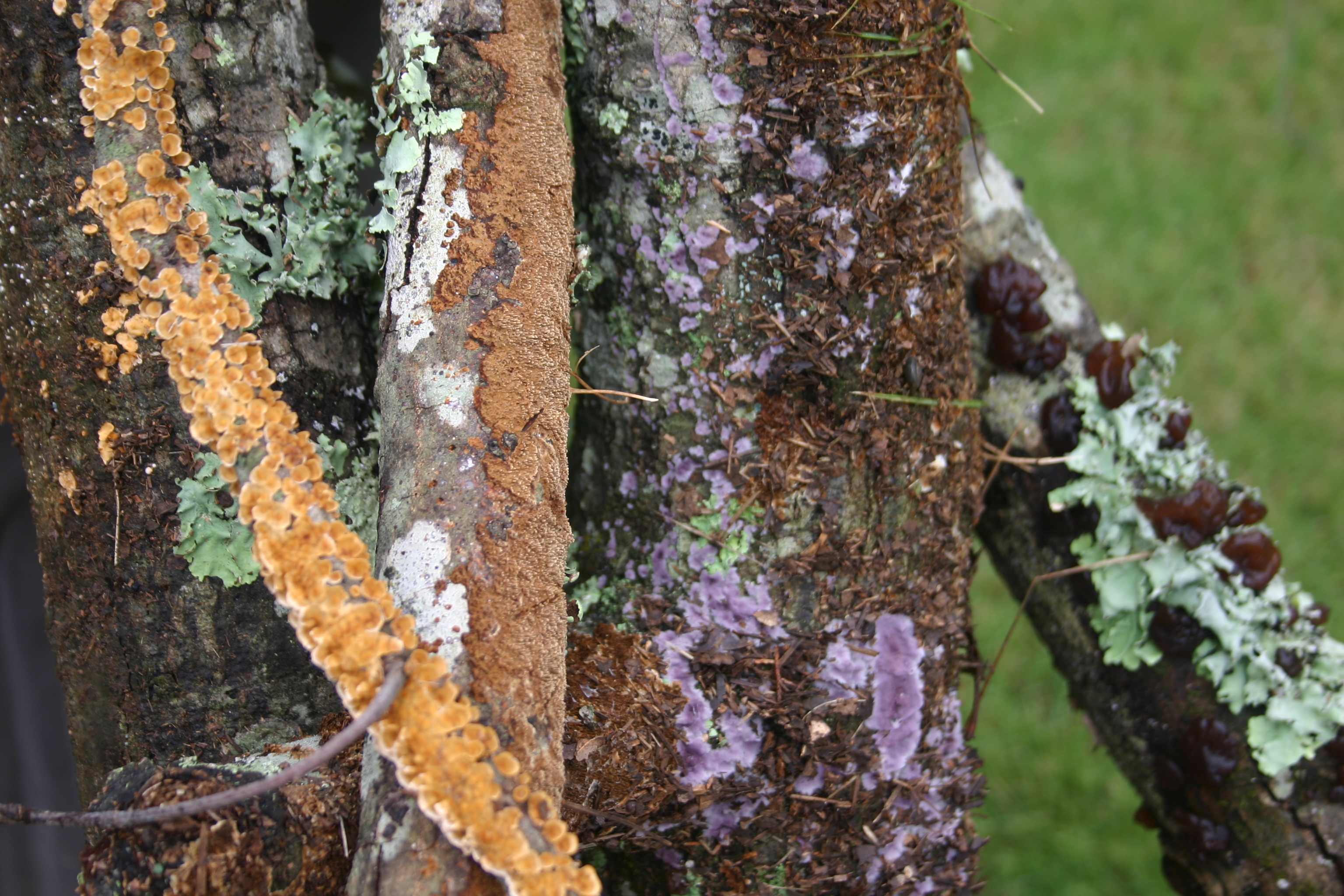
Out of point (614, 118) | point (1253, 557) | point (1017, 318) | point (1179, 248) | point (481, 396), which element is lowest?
point (1253, 557)

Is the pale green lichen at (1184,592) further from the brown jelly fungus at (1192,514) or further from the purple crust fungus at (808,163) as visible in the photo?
A: the purple crust fungus at (808,163)

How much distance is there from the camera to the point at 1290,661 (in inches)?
72.1

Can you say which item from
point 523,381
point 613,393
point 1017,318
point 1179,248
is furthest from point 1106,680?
point 1179,248

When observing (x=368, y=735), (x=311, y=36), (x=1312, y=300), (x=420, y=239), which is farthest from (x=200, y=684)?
(x=1312, y=300)

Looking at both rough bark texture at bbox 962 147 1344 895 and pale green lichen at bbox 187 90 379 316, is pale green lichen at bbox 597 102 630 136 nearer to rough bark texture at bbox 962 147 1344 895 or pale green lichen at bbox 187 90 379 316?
pale green lichen at bbox 187 90 379 316

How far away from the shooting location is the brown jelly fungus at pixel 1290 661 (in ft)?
5.99

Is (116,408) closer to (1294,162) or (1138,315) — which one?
(1138,315)

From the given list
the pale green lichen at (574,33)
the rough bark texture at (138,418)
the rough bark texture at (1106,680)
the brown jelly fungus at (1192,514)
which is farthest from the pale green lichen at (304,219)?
the brown jelly fungus at (1192,514)

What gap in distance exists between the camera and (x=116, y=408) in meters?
1.40

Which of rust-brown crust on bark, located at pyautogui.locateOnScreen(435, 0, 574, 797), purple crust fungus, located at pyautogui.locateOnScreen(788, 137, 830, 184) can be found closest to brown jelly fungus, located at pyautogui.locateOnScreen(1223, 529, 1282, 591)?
purple crust fungus, located at pyautogui.locateOnScreen(788, 137, 830, 184)

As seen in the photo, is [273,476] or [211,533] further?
[211,533]

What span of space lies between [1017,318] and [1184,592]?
653 millimetres

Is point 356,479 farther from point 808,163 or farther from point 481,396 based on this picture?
point 808,163

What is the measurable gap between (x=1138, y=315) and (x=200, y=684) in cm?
439
